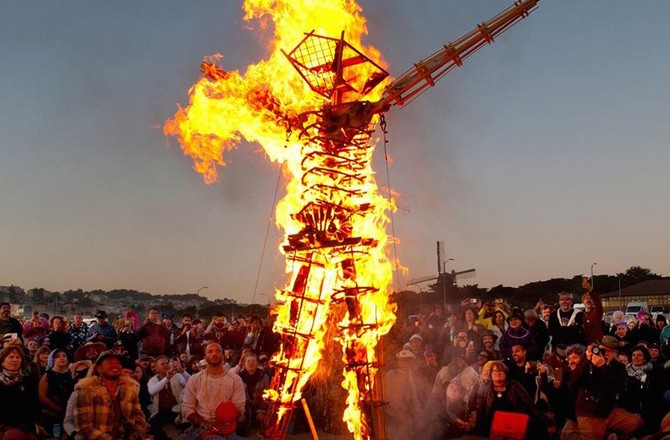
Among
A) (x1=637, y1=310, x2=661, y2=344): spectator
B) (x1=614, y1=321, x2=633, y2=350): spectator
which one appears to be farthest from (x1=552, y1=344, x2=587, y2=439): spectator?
(x1=637, y1=310, x2=661, y2=344): spectator

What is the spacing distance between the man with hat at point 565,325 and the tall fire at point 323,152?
4649mm

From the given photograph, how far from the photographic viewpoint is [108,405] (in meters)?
6.86

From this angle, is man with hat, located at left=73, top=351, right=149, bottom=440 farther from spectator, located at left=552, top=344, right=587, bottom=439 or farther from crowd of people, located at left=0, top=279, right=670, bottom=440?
spectator, located at left=552, top=344, right=587, bottom=439

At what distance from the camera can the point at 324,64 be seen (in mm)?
7086

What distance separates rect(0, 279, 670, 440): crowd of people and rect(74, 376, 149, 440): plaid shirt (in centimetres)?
1

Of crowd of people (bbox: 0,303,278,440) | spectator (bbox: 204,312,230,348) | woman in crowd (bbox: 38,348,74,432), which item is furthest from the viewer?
spectator (bbox: 204,312,230,348)

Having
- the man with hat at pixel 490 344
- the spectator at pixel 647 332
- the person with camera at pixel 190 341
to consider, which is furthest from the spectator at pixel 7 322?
the spectator at pixel 647 332

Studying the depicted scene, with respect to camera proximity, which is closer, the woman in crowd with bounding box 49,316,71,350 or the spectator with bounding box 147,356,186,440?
the spectator with bounding box 147,356,186,440

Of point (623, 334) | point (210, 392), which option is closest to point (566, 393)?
point (623, 334)

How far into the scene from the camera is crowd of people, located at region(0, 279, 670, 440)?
7.35 meters

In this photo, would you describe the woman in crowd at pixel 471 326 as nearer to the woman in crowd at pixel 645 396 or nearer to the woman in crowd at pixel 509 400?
the woman in crowd at pixel 509 400

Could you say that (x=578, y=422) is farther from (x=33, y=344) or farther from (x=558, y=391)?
(x=33, y=344)

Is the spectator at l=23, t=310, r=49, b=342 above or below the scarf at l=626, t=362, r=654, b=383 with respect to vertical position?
above

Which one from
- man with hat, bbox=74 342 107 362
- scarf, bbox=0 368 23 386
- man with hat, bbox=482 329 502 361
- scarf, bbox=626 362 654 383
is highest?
man with hat, bbox=482 329 502 361
